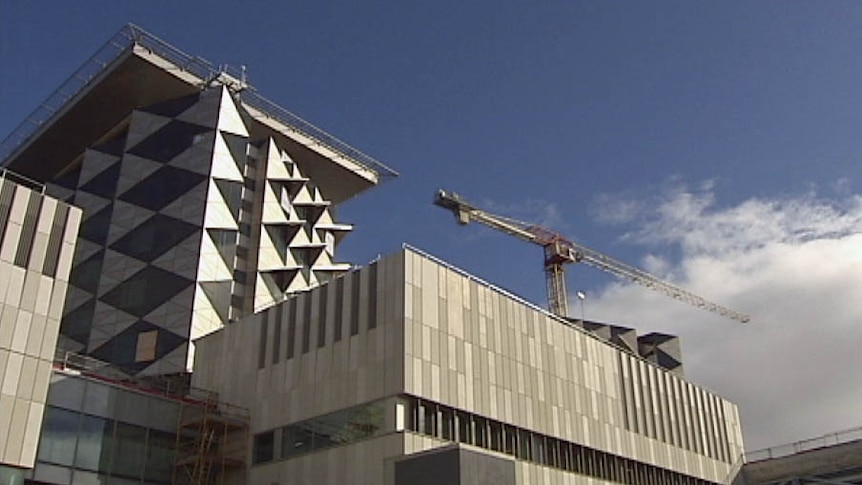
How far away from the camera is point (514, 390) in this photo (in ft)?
156

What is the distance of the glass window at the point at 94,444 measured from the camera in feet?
141

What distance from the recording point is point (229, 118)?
258 ft

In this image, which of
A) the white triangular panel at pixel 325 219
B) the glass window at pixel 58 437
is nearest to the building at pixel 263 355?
the glass window at pixel 58 437

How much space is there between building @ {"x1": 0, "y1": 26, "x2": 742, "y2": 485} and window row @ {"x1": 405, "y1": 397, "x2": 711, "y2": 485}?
0.12 metres

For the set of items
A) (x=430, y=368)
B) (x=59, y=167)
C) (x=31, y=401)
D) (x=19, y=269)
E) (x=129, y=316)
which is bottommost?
(x=31, y=401)

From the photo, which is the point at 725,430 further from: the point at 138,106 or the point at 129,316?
the point at 138,106

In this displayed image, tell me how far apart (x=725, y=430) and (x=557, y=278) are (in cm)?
7037

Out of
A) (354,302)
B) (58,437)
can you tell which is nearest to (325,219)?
(354,302)

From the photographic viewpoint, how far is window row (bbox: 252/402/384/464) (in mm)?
42562

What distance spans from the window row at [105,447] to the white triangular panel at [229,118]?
3697cm

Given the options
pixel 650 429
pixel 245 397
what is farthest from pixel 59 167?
pixel 650 429

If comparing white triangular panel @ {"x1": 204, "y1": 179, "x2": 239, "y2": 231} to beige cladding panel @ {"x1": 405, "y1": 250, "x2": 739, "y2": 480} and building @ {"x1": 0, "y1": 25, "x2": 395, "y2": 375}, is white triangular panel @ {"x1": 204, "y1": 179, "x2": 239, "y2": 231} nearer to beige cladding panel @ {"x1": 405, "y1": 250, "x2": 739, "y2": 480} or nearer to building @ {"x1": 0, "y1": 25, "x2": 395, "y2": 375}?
building @ {"x1": 0, "y1": 25, "x2": 395, "y2": 375}

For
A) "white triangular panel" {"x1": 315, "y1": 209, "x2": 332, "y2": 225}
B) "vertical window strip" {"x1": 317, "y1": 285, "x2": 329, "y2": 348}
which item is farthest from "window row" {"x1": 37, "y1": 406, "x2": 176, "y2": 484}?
"white triangular panel" {"x1": 315, "y1": 209, "x2": 332, "y2": 225}

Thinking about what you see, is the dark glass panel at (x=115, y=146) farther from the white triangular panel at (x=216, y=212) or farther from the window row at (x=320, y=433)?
the window row at (x=320, y=433)
